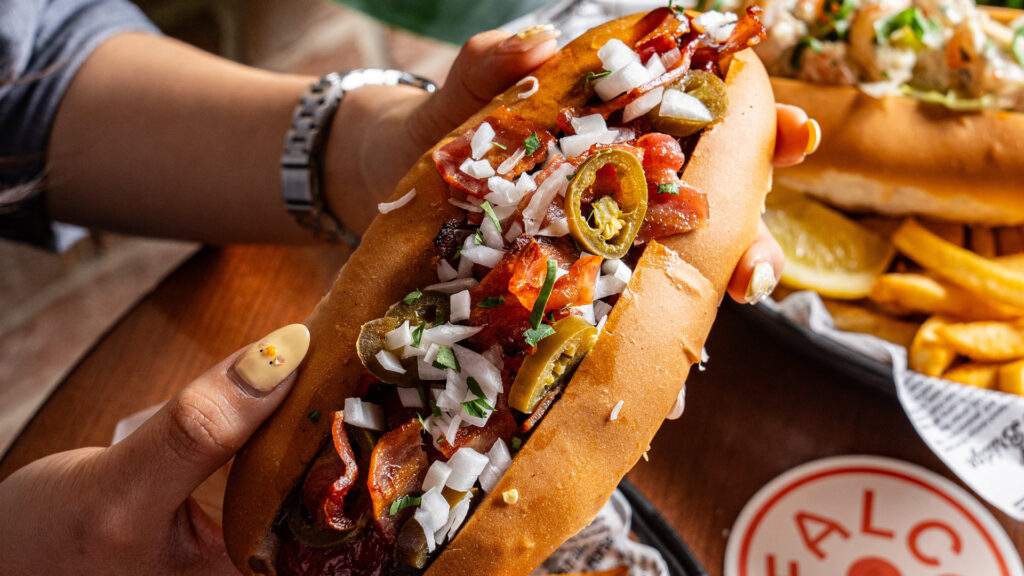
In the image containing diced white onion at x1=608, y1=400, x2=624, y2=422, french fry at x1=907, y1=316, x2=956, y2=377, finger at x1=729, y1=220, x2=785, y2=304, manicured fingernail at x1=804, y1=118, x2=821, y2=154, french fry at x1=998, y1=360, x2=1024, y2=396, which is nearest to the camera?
diced white onion at x1=608, y1=400, x2=624, y2=422

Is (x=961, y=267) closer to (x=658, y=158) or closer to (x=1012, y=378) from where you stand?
(x=1012, y=378)

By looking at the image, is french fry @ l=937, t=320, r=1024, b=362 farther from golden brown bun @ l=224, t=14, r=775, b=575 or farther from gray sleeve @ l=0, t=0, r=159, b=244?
gray sleeve @ l=0, t=0, r=159, b=244

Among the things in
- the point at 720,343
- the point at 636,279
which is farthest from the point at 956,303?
the point at 636,279

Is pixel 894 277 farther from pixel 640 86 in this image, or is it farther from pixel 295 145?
pixel 295 145

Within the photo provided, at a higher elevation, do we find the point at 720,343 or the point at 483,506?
the point at 483,506

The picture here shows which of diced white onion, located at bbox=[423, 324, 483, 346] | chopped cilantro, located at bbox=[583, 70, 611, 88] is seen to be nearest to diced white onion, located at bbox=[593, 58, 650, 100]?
chopped cilantro, located at bbox=[583, 70, 611, 88]

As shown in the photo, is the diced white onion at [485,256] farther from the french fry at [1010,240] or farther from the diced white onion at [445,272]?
the french fry at [1010,240]

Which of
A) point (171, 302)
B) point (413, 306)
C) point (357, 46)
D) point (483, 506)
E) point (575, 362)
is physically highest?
point (413, 306)

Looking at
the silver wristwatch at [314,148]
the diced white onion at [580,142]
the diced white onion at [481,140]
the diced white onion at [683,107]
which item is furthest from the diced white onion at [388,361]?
the silver wristwatch at [314,148]
